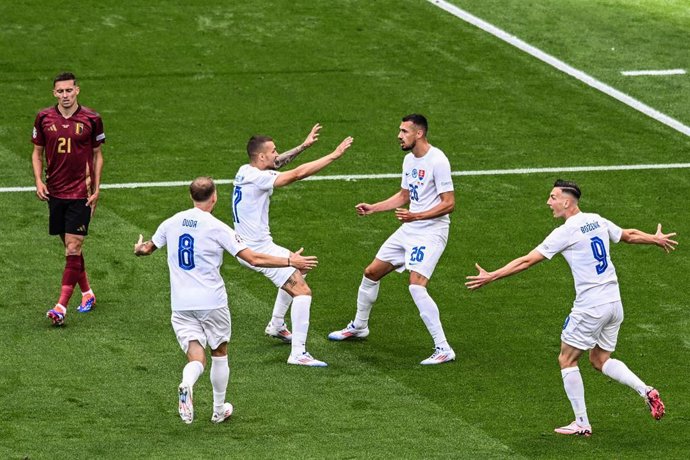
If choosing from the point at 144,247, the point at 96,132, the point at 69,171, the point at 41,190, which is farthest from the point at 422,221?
the point at 41,190

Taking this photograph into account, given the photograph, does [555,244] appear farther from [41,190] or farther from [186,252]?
[41,190]

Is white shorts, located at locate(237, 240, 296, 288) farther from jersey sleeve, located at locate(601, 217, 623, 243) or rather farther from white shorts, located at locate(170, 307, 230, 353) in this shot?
jersey sleeve, located at locate(601, 217, 623, 243)

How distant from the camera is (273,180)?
16.2 meters

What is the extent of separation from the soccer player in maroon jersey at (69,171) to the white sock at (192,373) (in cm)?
356

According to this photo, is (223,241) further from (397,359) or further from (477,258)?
(477,258)

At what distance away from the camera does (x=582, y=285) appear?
47.0 feet

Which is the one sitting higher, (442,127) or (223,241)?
(223,241)

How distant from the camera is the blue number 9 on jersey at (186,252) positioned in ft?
45.9

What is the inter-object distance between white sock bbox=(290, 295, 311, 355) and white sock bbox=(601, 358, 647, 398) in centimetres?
324

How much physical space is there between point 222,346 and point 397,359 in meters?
2.70

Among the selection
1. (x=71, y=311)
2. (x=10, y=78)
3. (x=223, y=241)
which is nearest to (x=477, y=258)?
(x=71, y=311)

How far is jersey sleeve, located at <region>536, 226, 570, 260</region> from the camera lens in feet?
46.6

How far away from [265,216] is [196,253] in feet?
8.51

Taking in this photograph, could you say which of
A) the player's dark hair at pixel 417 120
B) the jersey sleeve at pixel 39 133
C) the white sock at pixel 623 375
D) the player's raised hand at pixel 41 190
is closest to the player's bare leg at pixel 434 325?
the player's dark hair at pixel 417 120
